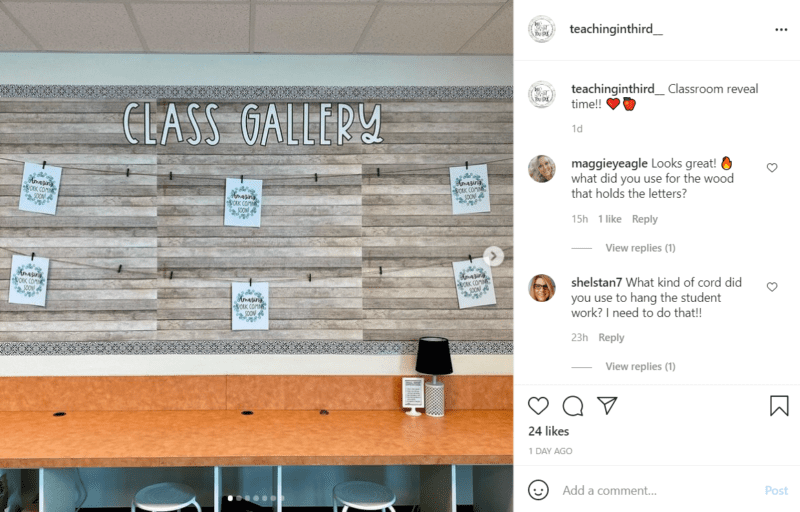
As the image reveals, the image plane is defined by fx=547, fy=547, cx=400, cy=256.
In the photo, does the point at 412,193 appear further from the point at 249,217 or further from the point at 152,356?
the point at 152,356

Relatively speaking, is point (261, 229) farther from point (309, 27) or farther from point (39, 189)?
point (39, 189)

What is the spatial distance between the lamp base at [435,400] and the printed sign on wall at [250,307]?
Answer: 0.98m

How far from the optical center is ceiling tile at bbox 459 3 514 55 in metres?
2.55

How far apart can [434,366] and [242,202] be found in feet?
4.59

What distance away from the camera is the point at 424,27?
2684mm

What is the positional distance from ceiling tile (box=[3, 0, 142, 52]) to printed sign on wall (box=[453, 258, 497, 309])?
2.09 m

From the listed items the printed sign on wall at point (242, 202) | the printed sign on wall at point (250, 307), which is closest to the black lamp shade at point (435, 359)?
the printed sign on wall at point (250, 307)

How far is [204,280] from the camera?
10.1 ft

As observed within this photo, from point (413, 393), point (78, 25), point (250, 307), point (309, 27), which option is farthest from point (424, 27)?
point (413, 393)
